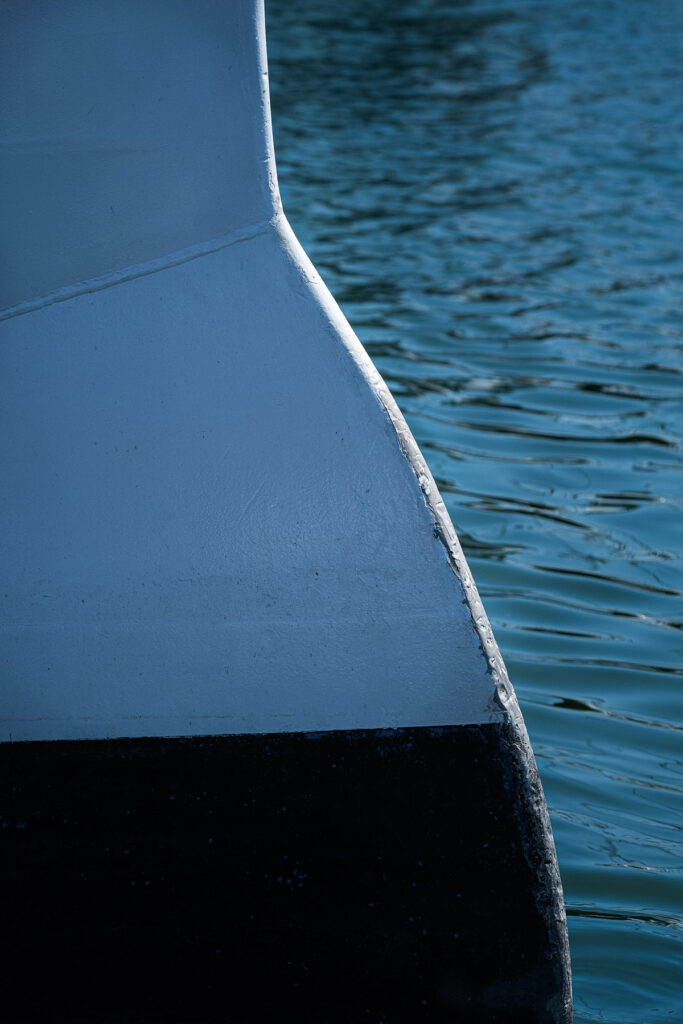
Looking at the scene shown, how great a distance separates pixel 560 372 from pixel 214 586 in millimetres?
3758

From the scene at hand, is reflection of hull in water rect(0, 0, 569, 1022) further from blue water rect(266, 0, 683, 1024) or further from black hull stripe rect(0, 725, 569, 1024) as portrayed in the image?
blue water rect(266, 0, 683, 1024)

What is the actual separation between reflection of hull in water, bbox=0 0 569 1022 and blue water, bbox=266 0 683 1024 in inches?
22.4

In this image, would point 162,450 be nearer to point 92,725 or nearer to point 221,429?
point 221,429

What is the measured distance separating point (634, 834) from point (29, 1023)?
1.28 metres

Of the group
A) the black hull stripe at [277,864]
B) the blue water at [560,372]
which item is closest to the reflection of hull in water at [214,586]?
the black hull stripe at [277,864]

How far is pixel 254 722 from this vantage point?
1904mm

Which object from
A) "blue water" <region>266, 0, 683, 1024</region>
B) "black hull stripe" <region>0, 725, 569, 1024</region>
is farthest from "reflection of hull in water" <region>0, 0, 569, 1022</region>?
"blue water" <region>266, 0, 683, 1024</region>

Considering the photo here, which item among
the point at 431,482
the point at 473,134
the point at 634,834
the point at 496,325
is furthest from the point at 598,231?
the point at 431,482

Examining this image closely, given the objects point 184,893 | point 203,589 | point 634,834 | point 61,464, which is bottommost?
point 634,834

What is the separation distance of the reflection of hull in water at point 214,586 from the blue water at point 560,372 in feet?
1.87

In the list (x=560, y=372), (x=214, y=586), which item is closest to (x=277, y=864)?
(x=214, y=586)

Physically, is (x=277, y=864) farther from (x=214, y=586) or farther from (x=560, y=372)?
(x=560, y=372)

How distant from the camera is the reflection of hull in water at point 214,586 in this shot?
1.90 m

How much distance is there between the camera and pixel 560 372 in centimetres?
546
